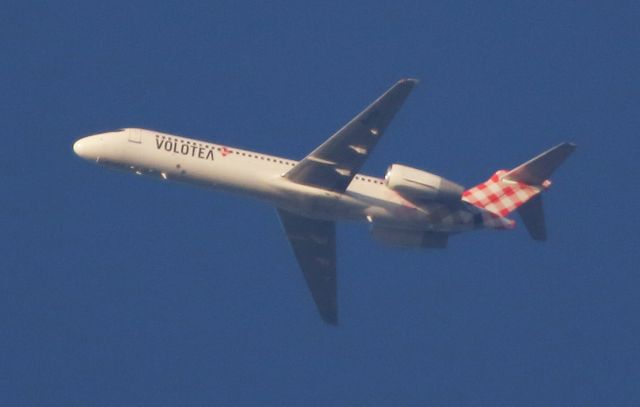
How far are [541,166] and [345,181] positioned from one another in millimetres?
10502

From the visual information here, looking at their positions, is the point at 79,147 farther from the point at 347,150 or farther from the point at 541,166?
the point at 541,166

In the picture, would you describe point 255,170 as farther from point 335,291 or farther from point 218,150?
point 335,291

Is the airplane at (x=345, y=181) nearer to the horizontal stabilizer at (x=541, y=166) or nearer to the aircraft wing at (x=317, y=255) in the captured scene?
the horizontal stabilizer at (x=541, y=166)

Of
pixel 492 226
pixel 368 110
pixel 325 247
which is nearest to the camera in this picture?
pixel 368 110

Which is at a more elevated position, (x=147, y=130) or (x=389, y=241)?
(x=147, y=130)

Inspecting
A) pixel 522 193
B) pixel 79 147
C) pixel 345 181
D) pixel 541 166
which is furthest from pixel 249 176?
pixel 541 166

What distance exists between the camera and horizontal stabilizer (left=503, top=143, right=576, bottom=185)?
226 ft

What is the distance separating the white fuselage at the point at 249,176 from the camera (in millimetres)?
69062

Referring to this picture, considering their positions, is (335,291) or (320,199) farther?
(335,291)

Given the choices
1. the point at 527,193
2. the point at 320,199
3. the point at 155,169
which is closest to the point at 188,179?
the point at 155,169

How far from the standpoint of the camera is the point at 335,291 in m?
76.9

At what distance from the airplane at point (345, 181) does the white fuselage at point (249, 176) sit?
0.05 metres

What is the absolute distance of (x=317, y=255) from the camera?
75.8m

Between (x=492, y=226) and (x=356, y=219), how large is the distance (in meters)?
7.24
